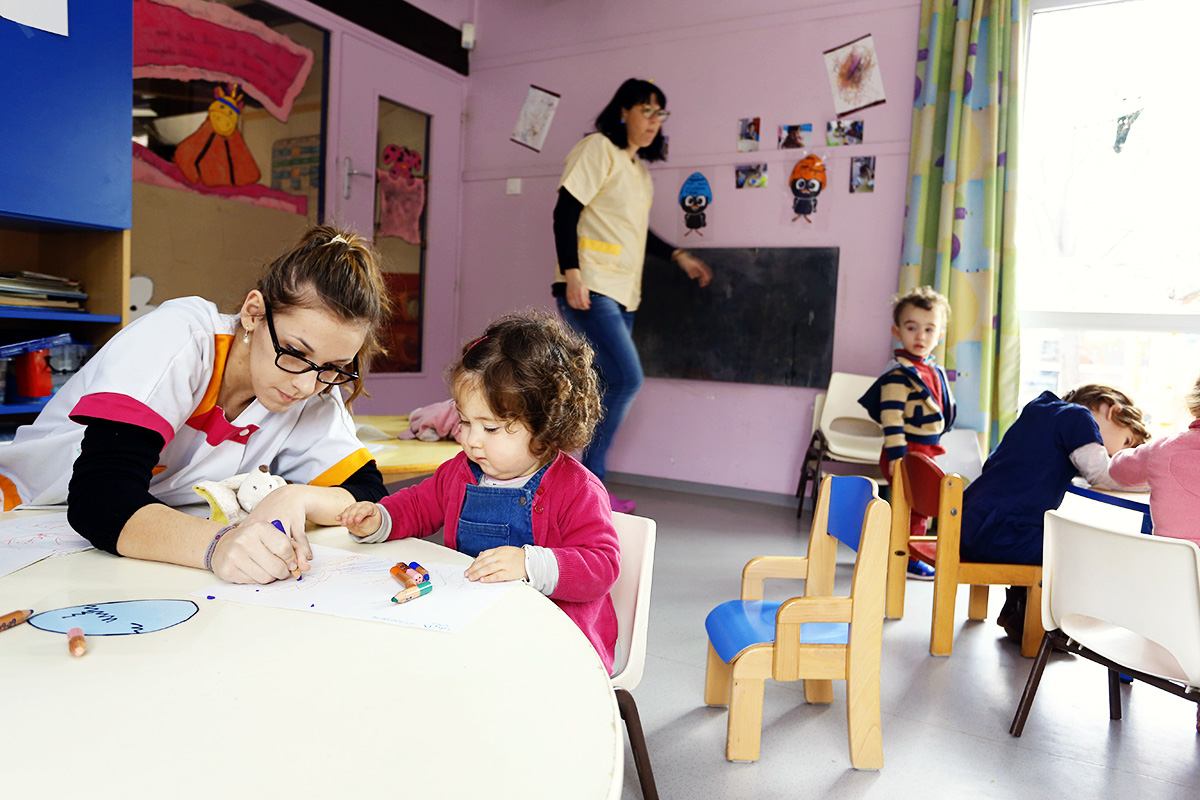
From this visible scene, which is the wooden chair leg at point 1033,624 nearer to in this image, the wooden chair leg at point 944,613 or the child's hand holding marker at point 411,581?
the wooden chair leg at point 944,613

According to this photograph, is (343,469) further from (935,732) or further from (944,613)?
(944,613)

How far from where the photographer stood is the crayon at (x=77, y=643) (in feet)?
2.02

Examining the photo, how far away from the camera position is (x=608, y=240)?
3.48m

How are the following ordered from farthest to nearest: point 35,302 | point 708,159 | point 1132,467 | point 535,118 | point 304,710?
point 535,118
point 708,159
point 35,302
point 1132,467
point 304,710

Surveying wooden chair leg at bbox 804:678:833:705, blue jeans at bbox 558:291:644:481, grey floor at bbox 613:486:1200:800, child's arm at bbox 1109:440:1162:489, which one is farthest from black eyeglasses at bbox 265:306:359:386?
blue jeans at bbox 558:291:644:481

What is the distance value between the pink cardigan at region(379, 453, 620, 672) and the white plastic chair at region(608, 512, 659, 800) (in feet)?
0.06

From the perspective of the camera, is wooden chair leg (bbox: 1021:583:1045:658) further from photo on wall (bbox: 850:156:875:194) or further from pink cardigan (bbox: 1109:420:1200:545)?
photo on wall (bbox: 850:156:875:194)

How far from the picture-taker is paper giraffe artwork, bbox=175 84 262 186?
11.3 feet

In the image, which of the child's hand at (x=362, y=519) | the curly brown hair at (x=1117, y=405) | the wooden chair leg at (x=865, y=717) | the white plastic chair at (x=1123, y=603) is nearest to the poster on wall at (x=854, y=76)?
the curly brown hair at (x=1117, y=405)

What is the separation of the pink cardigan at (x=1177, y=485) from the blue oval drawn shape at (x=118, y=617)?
1.89 m

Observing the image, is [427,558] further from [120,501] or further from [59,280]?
[59,280]

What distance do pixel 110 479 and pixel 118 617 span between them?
331mm

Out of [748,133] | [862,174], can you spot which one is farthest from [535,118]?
[862,174]

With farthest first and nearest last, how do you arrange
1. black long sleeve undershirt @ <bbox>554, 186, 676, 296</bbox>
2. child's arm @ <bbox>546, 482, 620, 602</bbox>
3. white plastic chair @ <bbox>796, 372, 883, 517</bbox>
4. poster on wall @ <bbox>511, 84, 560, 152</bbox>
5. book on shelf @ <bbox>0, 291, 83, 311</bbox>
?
poster on wall @ <bbox>511, 84, 560, 152</bbox>
white plastic chair @ <bbox>796, 372, 883, 517</bbox>
black long sleeve undershirt @ <bbox>554, 186, 676, 296</bbox>
book on shelf @ <bbox>0, 291, 83, 311</bbox>
child's arm @ <bbox>546, 482, 620, 602</bbox>
